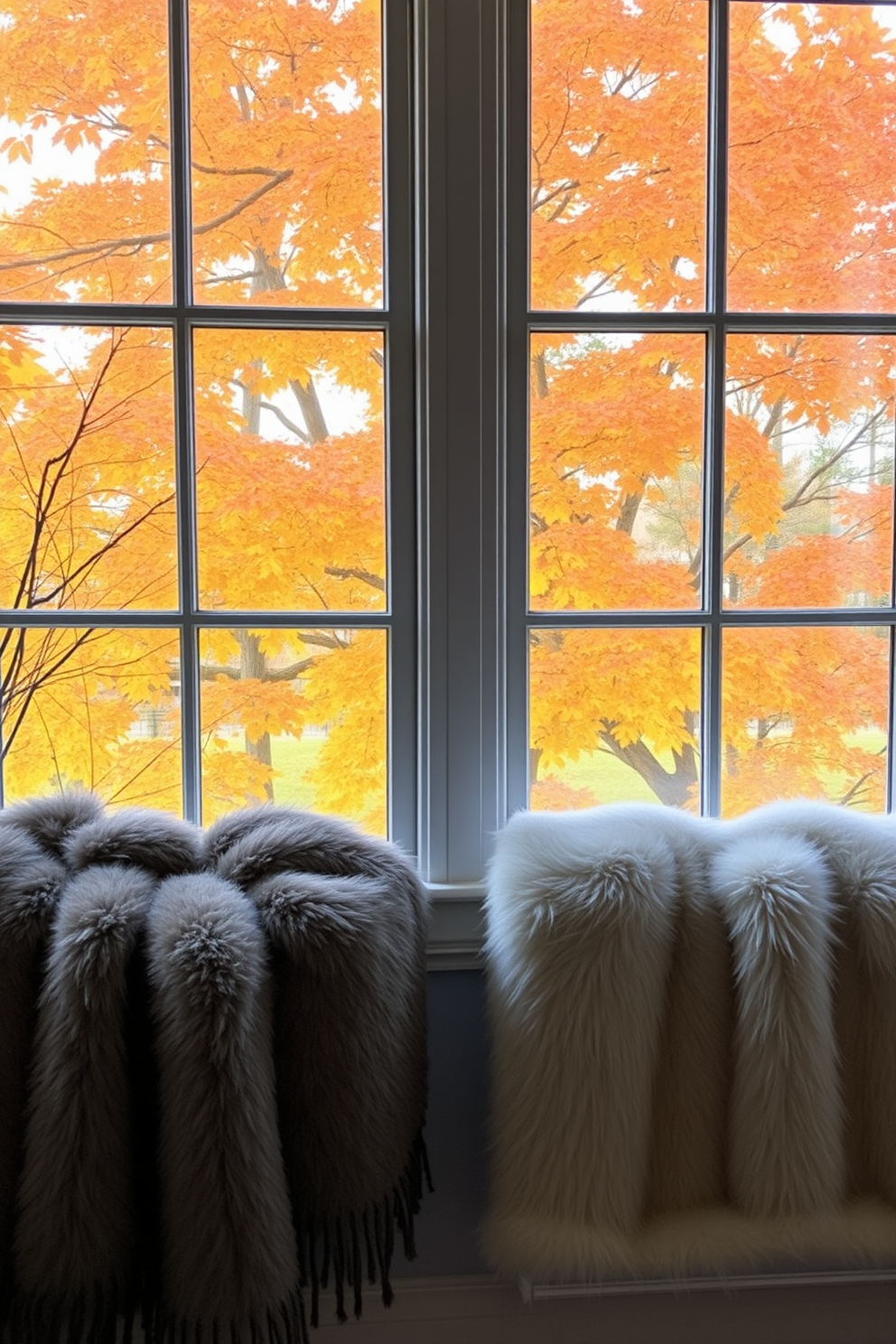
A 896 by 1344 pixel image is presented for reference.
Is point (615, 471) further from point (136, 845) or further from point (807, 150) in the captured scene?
point (136, 845)

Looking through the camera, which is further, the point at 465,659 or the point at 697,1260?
the point at 465,659

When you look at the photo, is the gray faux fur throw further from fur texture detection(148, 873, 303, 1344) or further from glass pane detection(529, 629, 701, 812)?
glass pane detection(529, 629, 701, 812)

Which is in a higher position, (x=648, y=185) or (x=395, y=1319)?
(x=648, y=185)

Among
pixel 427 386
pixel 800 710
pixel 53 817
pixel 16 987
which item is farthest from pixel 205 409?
pixel 800 710

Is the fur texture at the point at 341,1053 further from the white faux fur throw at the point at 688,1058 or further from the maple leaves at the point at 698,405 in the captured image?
the maple leaves at the point at 698,405

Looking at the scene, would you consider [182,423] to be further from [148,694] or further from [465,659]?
[465,659]

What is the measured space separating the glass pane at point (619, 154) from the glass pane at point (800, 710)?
1.89 ft

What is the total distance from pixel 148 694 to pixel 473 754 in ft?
1.70

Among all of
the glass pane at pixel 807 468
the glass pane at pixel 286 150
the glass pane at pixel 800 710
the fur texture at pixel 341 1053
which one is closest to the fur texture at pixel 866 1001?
the glass pane at pixel 800 710

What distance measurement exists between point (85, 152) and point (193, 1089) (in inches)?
51.5

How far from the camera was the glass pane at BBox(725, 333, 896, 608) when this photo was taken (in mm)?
1467

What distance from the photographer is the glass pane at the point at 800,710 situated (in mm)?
1492

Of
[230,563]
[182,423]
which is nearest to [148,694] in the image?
[230,563]

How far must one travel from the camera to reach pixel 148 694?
141 centimetres
